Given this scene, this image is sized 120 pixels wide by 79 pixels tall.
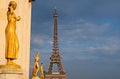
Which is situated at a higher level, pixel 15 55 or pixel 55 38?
pixel 55 38

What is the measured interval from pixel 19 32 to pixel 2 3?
1.91 metres

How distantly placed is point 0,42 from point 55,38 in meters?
67.7

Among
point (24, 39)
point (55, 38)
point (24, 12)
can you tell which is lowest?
point (24, 39)

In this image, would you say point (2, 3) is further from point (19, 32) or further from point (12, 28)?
point (12, 28)

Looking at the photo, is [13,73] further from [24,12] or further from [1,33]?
[24,12]

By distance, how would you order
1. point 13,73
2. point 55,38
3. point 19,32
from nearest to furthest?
point 13,73 → point 19,32 → point 55,38

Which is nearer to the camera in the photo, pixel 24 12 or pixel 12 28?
pixel 12 28

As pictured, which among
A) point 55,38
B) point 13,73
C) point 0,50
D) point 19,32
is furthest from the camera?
point 55,38

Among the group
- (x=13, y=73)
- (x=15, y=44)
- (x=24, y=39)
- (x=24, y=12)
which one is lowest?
(x=13, y=73)

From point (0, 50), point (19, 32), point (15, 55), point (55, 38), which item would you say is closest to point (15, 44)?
point (15, 55)

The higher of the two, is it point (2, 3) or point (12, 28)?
point (2, 3)

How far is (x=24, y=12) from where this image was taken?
18.6 metres

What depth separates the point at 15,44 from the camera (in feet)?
33.7

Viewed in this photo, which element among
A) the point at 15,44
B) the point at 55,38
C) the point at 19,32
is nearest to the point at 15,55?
the point at 15,44
